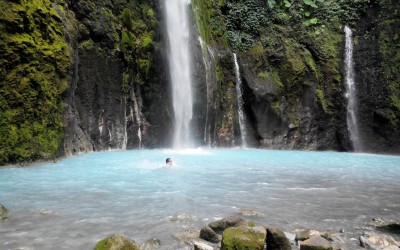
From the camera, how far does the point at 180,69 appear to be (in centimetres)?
1780

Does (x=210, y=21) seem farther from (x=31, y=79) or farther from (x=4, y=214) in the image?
(x=4, y=214)

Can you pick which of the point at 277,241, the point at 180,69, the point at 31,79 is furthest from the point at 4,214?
the point at 180,69

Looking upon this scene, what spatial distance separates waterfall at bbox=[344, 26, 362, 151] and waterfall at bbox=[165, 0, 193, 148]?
353 inches

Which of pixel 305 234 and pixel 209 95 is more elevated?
pixel 209 95

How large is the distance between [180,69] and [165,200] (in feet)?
39.6

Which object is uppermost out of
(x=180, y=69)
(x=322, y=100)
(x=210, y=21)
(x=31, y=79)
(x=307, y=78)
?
(x=210, y=21)

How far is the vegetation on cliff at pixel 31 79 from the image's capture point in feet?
29.8

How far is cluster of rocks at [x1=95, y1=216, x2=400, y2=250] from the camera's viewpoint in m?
3.70

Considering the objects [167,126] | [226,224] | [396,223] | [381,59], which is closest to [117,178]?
[226,224]

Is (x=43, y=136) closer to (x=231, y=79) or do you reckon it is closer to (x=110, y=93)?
(x=110, y=93)

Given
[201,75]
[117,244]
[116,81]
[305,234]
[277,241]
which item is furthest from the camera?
[201,75]

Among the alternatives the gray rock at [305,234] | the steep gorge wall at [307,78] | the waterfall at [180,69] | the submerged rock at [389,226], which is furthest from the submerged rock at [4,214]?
the steep gorge wall at [307,78]

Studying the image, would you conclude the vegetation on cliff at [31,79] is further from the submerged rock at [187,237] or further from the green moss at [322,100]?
the green moss at [322,100]

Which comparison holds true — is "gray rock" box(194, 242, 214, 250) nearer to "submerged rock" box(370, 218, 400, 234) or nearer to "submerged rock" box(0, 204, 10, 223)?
"submerged rock" box(370, 218, 400, 234)
